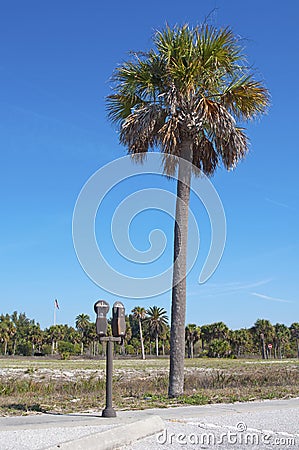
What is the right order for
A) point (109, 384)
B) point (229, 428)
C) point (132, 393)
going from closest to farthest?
point (229, 428), point (109, 384), point (132, 393)

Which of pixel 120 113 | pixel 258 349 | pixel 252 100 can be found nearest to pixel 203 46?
pixel 252 100

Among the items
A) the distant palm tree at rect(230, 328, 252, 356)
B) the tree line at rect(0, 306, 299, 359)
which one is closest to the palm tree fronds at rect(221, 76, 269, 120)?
the tree line at rect(0, 306, 299, 359)

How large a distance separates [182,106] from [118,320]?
255 inches

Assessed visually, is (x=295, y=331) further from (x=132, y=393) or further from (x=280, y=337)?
(x=132, y=393)

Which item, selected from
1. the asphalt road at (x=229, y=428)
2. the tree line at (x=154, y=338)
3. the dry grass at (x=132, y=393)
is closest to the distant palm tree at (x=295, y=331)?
the tree line at (x=154, y=338)

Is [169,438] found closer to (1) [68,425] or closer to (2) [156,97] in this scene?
(1) [68,425]

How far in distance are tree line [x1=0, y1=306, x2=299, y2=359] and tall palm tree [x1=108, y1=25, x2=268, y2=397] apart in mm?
80235

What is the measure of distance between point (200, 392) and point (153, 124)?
6.93 m

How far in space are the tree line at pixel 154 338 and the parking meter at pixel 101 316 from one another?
84402mm

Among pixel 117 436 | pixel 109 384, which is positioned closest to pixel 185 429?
pixel 117 436

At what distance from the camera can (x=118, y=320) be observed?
33.3ft

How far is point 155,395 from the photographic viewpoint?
1390 centimetres

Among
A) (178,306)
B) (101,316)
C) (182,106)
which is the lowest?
(101,316)

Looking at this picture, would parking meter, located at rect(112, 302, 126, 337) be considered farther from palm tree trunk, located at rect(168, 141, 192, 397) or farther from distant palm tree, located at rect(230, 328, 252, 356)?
distant palm tree, located at rect(230, 328, 252, 356)
